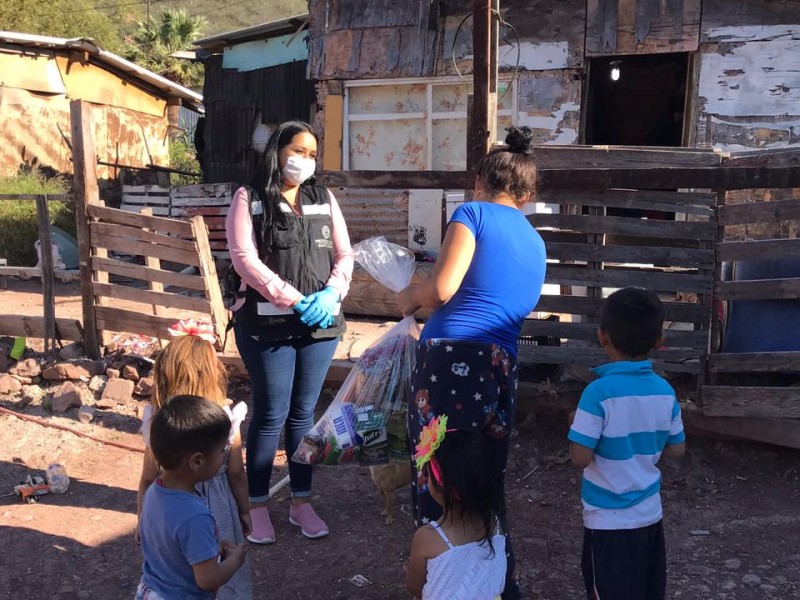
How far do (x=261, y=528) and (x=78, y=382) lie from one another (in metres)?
2.74

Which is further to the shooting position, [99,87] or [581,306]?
[99,87]

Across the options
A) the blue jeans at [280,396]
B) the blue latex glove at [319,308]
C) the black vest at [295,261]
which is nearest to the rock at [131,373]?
the blue jeans at [280,396]

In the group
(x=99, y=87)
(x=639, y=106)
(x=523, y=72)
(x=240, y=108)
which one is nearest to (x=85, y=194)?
(x=523, y=72)

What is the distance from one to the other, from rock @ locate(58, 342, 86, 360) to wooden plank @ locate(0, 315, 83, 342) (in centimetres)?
5

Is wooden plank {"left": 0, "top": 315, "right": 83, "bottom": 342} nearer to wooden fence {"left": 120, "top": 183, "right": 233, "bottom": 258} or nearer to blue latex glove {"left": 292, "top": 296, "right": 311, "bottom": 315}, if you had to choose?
blue latex glove {"left": 292, "top": 296, "right": 311, "bottom": 315}

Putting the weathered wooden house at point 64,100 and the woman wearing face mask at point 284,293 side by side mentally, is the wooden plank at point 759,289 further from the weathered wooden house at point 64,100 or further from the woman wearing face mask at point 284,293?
the weathered wooden house at point 64,100

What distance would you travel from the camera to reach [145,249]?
530 cm

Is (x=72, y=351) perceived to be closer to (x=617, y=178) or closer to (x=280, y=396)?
(x=280, y=396)

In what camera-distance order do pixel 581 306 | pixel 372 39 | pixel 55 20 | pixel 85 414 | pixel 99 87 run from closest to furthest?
1. pixel 581 306
2. pixel 85 414
3. pixel 372 39
4. pixel 99 87
5. pixel 55 20

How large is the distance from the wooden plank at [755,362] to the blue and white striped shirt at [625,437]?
65.0 inches

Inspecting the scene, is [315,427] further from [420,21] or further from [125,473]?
[420,21]

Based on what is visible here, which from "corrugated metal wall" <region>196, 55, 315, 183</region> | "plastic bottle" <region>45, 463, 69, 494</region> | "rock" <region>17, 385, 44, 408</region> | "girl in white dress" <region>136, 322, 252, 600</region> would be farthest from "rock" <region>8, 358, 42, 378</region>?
"corrugated metal wall" <region>196, 55, 315, 183</region>

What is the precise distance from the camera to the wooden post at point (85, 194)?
17.5ft

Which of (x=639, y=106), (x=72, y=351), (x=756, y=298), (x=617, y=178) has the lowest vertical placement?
(x=72, y=351)
